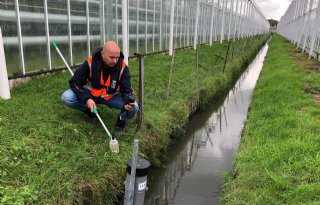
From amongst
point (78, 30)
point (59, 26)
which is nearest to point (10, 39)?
point (59, 26)

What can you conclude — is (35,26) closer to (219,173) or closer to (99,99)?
(99,99)

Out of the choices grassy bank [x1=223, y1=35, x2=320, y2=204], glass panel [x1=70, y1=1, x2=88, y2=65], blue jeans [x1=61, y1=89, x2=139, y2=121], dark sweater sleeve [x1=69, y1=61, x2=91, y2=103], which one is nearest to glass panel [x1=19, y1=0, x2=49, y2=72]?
glass panel [x1=70, y1=1, x2=88, y2=65]

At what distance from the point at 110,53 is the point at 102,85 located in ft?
2.08

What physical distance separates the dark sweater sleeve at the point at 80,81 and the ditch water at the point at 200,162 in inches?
72.2

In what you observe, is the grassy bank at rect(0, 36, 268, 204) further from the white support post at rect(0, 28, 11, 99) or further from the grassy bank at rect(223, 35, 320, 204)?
the grassy bank at rect(223, 35, 320, 204)

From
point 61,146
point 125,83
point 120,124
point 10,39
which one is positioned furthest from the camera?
point 10,39

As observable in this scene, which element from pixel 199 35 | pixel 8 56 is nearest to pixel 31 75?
pixel 8 56

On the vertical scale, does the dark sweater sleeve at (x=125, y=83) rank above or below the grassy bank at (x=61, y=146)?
above

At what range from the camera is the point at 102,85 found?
15.0ft

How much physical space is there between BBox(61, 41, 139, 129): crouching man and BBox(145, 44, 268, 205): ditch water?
128 cm

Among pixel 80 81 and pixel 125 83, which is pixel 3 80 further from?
pixel 125 83

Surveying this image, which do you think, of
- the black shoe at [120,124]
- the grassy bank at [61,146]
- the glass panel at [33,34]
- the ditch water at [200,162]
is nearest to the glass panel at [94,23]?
the glass panel at [33,34]

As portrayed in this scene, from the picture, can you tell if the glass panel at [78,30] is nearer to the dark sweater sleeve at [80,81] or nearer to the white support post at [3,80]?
the white support post at [3,80]

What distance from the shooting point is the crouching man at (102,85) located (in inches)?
170
